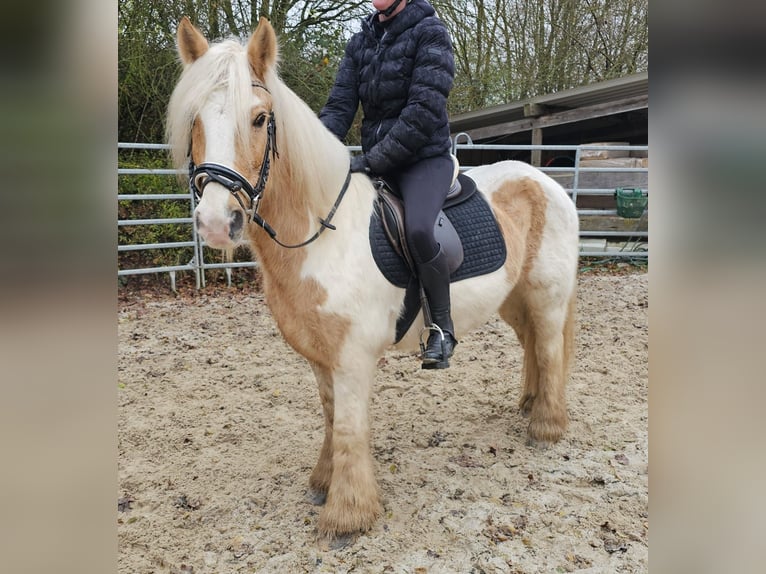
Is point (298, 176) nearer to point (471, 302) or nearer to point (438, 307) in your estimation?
point (438, 307)

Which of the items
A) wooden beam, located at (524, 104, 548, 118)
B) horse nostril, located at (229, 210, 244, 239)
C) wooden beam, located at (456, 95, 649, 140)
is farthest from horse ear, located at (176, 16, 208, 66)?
wooden beam, located at (524, 104, 548, 118)

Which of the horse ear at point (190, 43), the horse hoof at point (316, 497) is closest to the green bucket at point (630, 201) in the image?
the horse hoof at point (316, 497)

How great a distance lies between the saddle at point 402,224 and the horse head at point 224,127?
65cm

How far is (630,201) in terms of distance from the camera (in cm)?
805

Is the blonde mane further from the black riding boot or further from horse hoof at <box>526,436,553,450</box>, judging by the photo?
horse hoof at <box>526,436,553,450</box>

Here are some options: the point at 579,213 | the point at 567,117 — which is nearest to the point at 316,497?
the point at 579,213

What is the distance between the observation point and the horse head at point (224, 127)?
1811 mm

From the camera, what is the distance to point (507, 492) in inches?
109

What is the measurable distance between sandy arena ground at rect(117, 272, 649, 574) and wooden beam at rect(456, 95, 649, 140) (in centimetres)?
452

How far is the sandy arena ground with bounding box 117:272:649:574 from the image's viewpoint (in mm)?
2314

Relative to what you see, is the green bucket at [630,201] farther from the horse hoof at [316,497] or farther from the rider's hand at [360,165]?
the horse hoof at [316,497]
